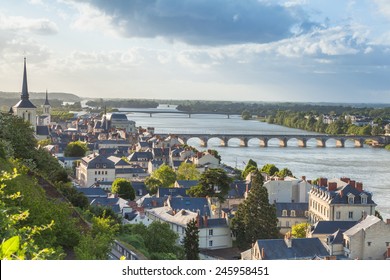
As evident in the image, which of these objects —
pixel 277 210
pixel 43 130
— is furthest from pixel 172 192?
pixel 43 130

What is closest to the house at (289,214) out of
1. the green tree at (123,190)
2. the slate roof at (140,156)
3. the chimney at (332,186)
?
the chimney at (332,186)

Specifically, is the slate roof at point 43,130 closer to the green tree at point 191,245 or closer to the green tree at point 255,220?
the green tree at point 255,220

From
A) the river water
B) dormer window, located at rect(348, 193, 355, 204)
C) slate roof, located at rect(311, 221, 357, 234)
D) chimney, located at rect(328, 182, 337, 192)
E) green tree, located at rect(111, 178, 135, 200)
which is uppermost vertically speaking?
chimney, located at rect(328, 182, 337, 192)

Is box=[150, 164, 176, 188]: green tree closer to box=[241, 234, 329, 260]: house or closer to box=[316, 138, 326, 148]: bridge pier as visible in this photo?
box=[241, 234, 329, 260]: house

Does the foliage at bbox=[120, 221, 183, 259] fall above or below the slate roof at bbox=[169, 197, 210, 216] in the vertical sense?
above

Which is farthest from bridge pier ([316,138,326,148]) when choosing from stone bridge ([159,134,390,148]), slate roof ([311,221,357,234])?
slate roof ([311,221,357,234])
